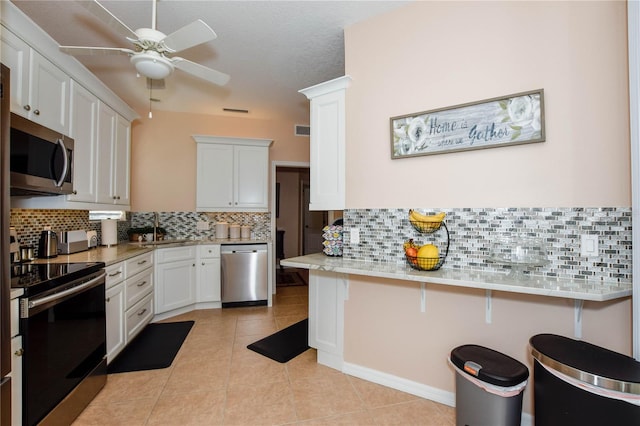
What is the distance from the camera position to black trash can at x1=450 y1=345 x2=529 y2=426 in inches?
52.4

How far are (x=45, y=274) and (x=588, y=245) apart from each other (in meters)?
Result: 3.03

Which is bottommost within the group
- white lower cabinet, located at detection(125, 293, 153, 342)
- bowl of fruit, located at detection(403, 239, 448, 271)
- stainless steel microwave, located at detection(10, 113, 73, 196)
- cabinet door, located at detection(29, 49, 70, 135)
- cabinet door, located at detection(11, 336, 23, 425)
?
white lower cabinet, located at detection(125, 293, 153, 342)

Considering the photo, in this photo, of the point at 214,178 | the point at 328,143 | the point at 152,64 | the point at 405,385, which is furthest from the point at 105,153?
the point at 405,385

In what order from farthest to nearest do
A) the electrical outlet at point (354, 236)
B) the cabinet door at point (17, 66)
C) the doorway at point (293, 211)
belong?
1. the doorway at point (293, 211)
2. the electrical outlet at point (354, 236)
3. the cabinet door at point (17, 66)

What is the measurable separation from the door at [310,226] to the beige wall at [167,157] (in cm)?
287

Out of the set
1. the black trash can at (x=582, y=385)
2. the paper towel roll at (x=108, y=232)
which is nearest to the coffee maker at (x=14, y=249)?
the paper towel roll at (x=108, y=232)

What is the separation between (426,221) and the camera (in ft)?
5.75

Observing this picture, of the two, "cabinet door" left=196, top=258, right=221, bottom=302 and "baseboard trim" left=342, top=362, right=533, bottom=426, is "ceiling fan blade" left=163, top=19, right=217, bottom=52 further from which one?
"cabinet door" left=196, top=258, right=221, bottom=302

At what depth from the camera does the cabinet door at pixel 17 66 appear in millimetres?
1680

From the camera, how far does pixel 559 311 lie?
1.52m

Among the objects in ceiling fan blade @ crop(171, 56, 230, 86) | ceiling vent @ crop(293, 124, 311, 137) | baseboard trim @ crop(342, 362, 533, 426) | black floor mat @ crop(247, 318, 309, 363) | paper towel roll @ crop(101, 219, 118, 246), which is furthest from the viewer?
ceiling vent @ crop(293, 124, 311, 137)

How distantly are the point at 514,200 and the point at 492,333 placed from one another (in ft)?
2.71

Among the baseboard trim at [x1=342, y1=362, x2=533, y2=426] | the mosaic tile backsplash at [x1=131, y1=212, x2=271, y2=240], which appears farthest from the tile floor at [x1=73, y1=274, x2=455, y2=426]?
the mosaic tile backsplash at [x1=131, y1=212, x2=271, y2=240]

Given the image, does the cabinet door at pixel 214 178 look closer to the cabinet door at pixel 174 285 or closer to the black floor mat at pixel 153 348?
the cabinet door at pixel 174 285
